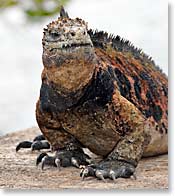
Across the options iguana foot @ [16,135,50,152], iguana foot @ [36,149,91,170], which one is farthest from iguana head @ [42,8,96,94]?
iguana foot @ [16,135,50,152]

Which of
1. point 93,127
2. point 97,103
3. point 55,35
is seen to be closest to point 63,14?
point 55,35

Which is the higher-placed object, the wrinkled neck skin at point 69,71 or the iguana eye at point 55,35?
the iguana eye at point 55,35

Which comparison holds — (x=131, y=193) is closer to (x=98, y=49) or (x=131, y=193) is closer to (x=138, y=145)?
(x=138, y=145)

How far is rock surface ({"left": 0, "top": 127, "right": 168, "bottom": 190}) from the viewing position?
11.8 ft

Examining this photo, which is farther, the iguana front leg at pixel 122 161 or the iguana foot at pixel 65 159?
the iguana foot at pixel 65 159

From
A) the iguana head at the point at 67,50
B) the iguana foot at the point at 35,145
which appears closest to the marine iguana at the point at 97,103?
→ the iguana head at the point at 67,50

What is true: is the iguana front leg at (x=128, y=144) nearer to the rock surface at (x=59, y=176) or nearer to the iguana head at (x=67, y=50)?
the rock surface at (x=59, y=176)

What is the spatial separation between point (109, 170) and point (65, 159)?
35 cm

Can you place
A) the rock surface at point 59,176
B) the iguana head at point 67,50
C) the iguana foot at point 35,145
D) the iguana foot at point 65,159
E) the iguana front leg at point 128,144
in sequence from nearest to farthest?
the iguana head at point 67,50 → the rock surface at point 59,176 → the iguana front leg at point 128,144 → the iguana foot at point 65,159 → the iguana foot at point 35,145

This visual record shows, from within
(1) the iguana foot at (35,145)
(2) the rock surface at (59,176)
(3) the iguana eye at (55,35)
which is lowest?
(2) the rock surface at (59,176)

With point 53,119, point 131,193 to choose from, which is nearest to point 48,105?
point 53,119

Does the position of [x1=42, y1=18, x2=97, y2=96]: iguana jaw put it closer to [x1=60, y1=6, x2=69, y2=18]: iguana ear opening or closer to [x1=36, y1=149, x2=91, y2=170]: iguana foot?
[x1=60, y1=6, x2=69, y2=18]: iguana ear opening

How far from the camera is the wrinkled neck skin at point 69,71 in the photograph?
343cm

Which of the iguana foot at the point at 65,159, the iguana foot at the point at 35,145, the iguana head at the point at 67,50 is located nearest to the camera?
the iguana head at the point at 67,50
